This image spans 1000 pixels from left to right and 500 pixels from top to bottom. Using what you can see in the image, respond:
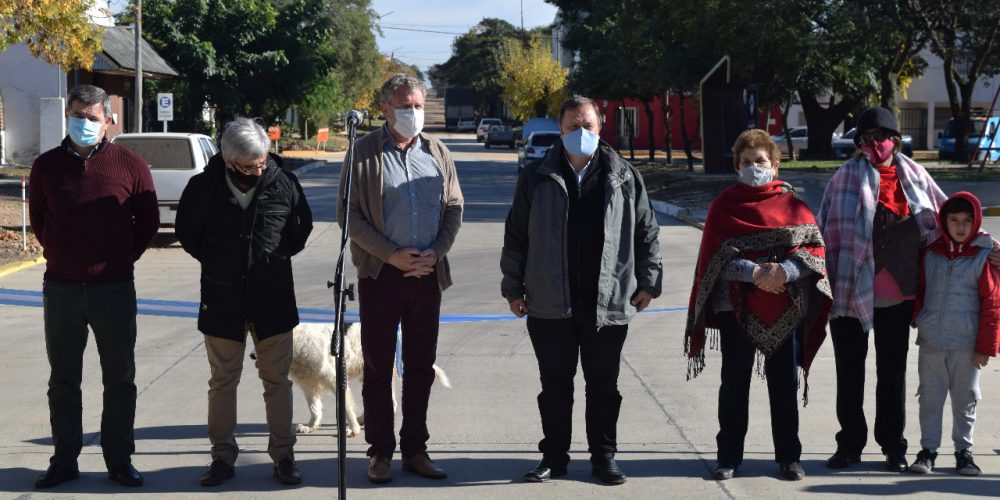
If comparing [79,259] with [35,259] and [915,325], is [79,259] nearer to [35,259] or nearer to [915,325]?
[915,325]

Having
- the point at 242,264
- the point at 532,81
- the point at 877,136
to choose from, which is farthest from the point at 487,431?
the point at 532,81

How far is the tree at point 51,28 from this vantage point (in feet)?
53.5

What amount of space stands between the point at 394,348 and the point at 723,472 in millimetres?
1808

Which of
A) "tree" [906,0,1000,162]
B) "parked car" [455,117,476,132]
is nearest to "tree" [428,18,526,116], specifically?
"parked car" [455,117,476,132]

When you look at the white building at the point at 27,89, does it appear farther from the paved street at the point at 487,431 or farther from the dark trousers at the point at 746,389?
the dark trousers at the point at 746,389

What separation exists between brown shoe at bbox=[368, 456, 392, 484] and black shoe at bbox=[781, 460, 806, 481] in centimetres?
203

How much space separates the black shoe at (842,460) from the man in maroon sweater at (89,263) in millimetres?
3609

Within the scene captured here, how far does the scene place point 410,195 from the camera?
5.96 meters

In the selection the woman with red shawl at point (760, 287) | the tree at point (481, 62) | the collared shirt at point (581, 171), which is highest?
the tree at point (481, 62)

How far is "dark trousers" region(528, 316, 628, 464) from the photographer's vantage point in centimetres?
591

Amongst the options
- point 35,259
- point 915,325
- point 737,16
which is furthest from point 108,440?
point 737,16

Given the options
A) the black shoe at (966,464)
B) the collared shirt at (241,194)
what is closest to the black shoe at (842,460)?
the black shoe at (966,464)

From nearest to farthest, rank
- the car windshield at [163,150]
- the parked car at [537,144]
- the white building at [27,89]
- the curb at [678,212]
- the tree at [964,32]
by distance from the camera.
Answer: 1. the car windshield at [163,150]
2. the curb at [678,212]
3. the tree at [964,32]
4. the white building at [27,89]
5. the parked car at [537,144]

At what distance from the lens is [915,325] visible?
243 inches
